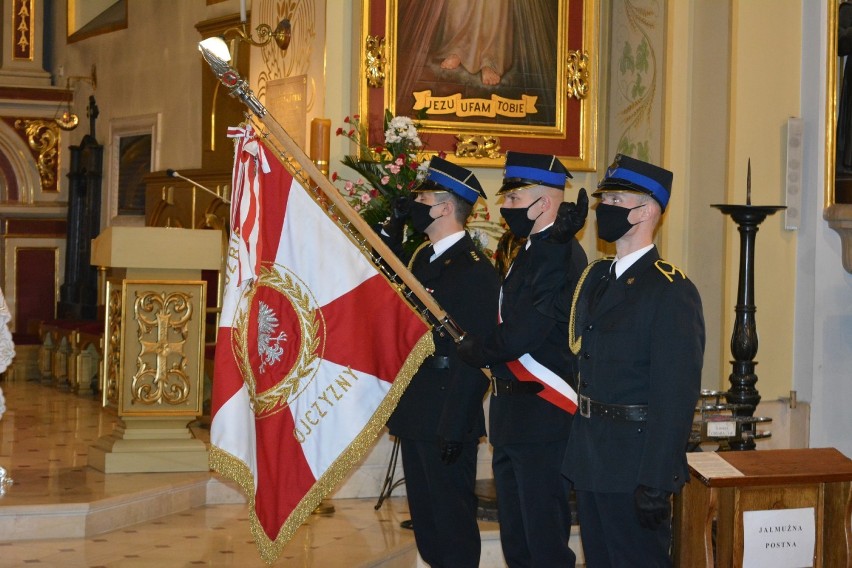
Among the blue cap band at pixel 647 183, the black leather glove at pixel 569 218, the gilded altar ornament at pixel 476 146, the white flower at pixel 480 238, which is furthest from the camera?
the gilded altar ornament at pixel 476 146

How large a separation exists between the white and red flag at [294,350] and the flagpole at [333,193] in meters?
0.11

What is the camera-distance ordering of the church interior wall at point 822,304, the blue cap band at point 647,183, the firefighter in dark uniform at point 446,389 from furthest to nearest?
the church interior wall at point 822,304 < the firefighter in dark uniform at point 446,389 < the blue cap band at point 647,183

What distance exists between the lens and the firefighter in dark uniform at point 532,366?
376 centimetres

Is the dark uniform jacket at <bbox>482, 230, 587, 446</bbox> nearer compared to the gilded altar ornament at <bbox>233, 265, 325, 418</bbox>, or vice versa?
the dark uniform jacket at <bbox>482, 230, 587, 446</bbox>

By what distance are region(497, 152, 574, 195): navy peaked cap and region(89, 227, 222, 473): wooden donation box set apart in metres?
2.83

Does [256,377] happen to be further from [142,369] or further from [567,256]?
[142,369]

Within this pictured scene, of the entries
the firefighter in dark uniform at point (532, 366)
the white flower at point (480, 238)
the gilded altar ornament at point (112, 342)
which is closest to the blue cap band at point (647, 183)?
the firefighter in dark uniform at point (532, 366)

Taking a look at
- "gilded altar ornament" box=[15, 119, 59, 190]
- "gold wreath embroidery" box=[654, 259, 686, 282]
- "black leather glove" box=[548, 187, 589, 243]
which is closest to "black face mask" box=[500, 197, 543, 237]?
"black leather glove" box=[548, 187, 589, 243]

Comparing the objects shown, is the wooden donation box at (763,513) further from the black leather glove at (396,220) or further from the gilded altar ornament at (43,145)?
the gilded altar ornament at (43,145)

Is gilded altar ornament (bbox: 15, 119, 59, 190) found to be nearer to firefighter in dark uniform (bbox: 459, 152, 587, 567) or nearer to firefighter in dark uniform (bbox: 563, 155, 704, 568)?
firefighter in dark uniform (bbox: 459, 152, 587, 567)

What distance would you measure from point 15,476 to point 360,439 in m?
2.80

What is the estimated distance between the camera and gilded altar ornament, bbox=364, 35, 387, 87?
6.38 meters

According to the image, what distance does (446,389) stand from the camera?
4.14 m

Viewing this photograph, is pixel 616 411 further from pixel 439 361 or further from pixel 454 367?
pixel 439 361
